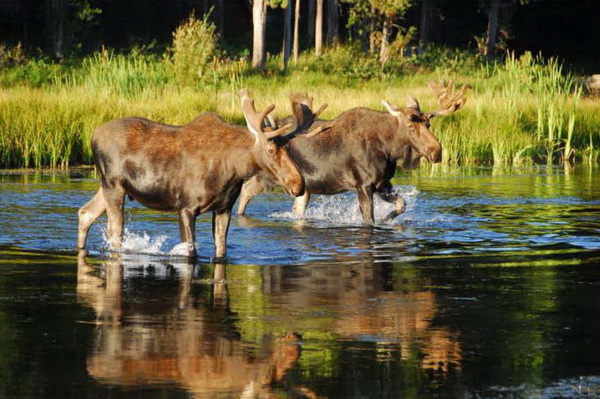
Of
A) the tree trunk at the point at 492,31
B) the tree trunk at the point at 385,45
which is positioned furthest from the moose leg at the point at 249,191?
the tree trunk at the point at 492,31

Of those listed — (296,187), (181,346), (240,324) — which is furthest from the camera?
(296,187)

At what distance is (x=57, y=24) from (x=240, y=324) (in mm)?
37305

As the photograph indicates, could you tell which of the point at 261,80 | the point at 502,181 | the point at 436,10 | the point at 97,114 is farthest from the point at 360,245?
the point at 436,10

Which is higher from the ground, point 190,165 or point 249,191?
point 190,165

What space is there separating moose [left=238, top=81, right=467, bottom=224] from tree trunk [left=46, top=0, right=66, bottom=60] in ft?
94.8

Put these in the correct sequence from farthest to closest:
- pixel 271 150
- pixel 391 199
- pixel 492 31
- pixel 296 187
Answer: pixel 492 31 → pixel 391 199 → pixel 271 150 → pixel 296 187

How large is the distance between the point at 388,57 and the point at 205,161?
112 feet

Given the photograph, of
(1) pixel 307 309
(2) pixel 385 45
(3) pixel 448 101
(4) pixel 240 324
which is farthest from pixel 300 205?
(2) pixel 385 45

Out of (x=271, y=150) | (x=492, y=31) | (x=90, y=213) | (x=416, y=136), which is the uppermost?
(x=492, y=31)

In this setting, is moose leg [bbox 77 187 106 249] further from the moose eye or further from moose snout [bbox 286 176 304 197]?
moose snout [bbox 286 176 304 197]

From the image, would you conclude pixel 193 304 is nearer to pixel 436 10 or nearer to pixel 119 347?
pixel 119 347

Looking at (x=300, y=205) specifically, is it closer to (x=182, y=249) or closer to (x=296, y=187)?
(x=182, y=249)

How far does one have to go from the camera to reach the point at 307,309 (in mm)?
9742

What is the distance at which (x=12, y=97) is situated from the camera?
24969 millimetres
